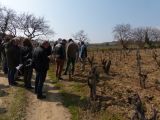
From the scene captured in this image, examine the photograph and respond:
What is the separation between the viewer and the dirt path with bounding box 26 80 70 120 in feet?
32.7

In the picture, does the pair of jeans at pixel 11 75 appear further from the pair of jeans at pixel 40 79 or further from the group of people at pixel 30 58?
the pair of jeans at pixel 40 79

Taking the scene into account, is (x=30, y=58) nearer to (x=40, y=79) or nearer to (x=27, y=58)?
(x=27, y=58)

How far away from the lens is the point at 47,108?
10852 mm

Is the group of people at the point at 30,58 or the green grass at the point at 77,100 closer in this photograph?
the green grass at the point at 77,100

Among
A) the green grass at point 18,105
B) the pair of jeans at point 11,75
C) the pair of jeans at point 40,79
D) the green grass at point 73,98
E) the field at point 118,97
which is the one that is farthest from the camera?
the pair of jeans at point 11,75

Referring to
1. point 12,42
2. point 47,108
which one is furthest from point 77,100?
point 12,42

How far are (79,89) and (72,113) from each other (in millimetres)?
3421

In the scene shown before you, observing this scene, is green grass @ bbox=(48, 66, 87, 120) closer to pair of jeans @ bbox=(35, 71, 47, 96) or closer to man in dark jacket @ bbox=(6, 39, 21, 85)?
pair of jeans @ bbox=(35, 71, 47, 96)

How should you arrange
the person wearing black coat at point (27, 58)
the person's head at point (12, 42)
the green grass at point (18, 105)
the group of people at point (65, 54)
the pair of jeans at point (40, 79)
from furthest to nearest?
the group of people at point (65, 54), the person's head at point (12, 42), the person wearing black coat at point (27, 58), the pair of jeans at point (40, 79), the green grass at point (18, 105)

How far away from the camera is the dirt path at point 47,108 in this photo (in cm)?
995

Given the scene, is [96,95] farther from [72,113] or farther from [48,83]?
[48,83]

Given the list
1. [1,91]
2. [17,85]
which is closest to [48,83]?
[17,85]

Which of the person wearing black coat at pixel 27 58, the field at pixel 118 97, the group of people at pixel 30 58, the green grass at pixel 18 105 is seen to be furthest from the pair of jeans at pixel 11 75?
the field at pixel 118 97

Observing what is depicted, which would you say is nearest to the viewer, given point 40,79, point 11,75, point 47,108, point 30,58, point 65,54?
point 47,108
